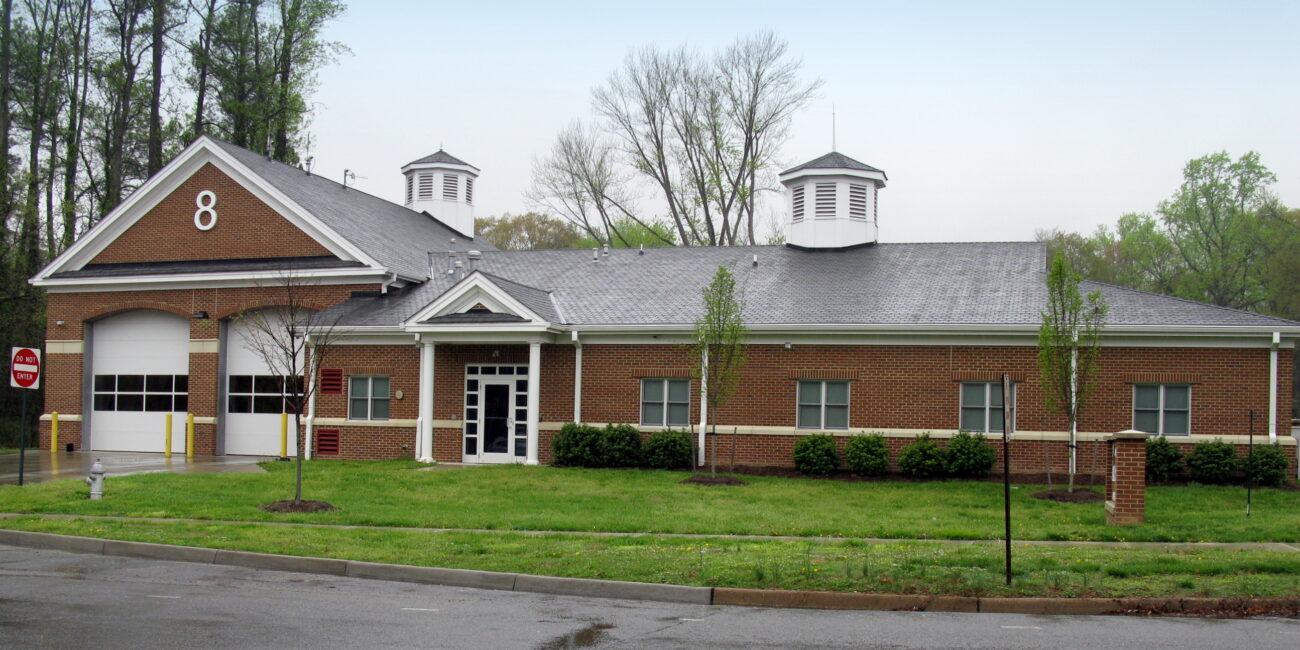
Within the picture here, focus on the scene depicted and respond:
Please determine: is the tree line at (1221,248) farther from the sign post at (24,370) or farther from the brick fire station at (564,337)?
the sign post at (24,370)

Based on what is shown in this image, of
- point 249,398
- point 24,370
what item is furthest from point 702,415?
point 24,370

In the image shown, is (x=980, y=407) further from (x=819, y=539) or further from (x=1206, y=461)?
(x=819, y=539)

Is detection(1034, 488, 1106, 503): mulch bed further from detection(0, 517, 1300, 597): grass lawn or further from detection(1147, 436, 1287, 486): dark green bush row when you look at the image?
detection(0, 517, 1300, 597): grass lawn

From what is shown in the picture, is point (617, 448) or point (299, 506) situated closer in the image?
point (299, 506)

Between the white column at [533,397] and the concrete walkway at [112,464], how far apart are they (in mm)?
5344

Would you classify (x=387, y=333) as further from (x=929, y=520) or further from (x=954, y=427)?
(x=929, y=520)

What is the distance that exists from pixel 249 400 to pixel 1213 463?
21407 mm

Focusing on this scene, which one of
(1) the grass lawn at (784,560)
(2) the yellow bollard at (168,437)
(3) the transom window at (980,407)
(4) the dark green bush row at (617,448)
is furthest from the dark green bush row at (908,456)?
(2) the yellow bollard at (168,437)

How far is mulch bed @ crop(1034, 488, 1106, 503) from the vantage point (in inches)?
730

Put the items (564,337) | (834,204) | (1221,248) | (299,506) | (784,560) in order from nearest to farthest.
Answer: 1. (784,560)
2. (299,506)
3. (564,337)
4. (834,204)
5. (1221,248)

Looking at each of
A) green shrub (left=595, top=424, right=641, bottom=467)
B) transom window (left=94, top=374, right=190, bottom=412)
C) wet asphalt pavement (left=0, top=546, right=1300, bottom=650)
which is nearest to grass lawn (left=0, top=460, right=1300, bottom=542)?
green shrub (left=595, top=424, right=641, bottom=467)

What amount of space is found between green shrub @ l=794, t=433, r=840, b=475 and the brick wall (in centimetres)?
1277

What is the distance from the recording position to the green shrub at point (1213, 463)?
21.2 meters

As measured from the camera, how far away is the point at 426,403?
24781mm
